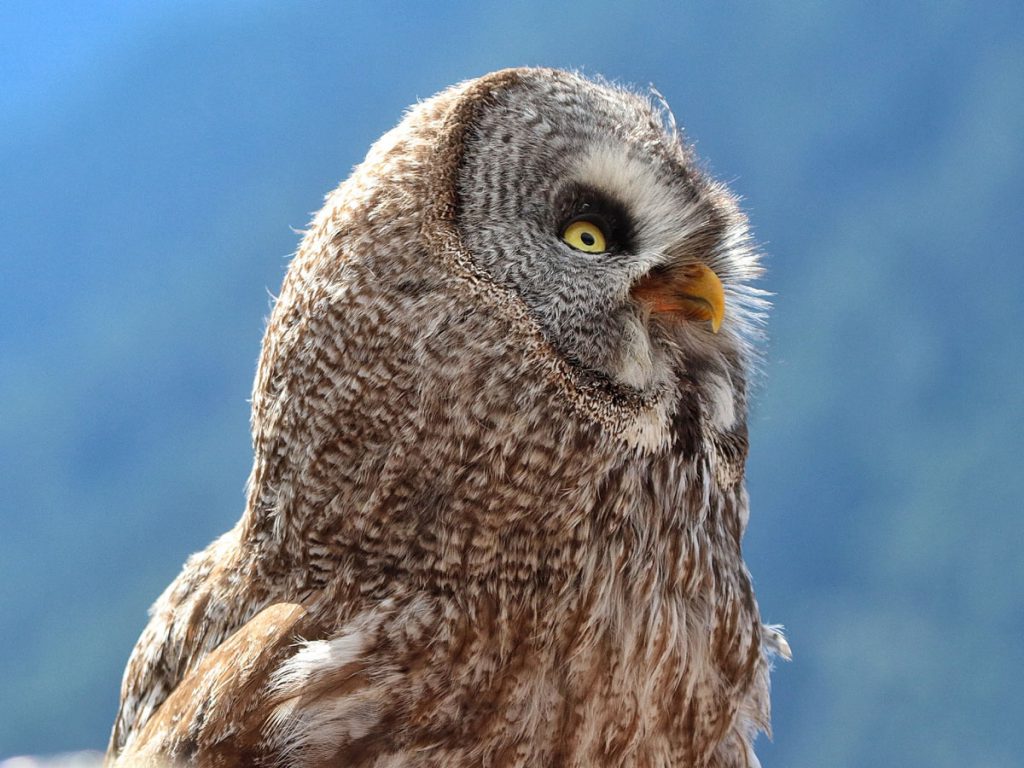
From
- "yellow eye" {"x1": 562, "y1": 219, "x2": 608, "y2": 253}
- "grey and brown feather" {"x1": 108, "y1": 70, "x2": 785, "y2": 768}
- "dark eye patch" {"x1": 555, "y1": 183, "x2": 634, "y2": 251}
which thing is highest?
"dark eye patch" {"x1": 555, "y1": 183, "x2": 634, "y2": 251}

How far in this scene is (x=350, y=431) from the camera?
1.22 m

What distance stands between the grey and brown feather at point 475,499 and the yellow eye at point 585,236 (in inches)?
1.0

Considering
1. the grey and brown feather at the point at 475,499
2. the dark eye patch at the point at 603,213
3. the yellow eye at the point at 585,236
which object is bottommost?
the grey and brown feather at the point at 475,499

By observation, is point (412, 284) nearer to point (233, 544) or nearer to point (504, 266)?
point (504, 266)

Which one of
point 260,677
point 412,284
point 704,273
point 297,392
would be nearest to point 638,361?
point 704,273

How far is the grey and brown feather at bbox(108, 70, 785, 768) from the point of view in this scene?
46.3 inches

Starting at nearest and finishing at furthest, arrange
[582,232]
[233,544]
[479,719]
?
[479,719] → [582,232] → [233,544]

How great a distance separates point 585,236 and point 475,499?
1.17ft

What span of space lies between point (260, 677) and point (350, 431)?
0.95 feet

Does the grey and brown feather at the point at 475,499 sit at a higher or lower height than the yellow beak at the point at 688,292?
lower

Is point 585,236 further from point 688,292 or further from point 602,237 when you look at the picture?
point 688,292

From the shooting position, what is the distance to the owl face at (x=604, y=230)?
4.05 ft

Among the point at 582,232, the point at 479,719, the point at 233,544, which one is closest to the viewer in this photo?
the point at 479,719

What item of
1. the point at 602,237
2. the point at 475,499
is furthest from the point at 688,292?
the point at 475,499
